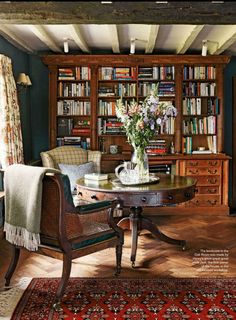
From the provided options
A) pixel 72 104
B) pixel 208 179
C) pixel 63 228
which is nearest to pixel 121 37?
pixel 72 104

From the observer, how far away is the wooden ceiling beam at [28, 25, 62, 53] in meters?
4.34

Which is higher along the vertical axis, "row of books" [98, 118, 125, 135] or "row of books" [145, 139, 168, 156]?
"row of books" [98, 118, 125, 135]

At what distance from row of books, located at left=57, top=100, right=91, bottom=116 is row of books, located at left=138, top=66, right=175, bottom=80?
0.86 metres

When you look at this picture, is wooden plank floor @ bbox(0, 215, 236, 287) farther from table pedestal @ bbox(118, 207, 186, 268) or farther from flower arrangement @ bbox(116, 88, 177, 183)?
flower arrangement @ bbox(116, 88, 177, 183)

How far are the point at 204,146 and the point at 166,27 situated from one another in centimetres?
203

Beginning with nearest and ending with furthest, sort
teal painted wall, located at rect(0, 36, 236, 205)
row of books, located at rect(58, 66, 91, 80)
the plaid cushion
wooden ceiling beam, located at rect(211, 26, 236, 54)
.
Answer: wooden ceiling beam, located at rect(211, 26, 236, 54)
the plaid cushion
row of books, located at rect(58, 66, 91, 80)
teal painted wall, located at rect(0, 36, 236, 205)

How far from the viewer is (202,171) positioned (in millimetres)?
5449

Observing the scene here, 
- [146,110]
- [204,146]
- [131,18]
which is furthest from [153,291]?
[204,146]

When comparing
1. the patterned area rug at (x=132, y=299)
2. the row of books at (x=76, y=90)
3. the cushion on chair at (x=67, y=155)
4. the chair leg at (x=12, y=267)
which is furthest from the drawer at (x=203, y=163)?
the chair leg at (x=12, y=267)

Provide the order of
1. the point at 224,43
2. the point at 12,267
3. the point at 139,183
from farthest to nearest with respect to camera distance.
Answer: the point at 224,43 < the point at 139,183 < the point at 12,267

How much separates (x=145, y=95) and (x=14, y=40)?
192cm

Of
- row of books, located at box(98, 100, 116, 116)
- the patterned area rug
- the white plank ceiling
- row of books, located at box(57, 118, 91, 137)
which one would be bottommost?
the patterned area rug

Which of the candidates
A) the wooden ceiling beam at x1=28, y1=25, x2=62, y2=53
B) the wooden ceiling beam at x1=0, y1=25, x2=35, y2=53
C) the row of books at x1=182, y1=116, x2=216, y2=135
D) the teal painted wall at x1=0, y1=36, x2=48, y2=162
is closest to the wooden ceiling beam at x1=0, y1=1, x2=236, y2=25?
the wooden ceiling beam at x1=28, y1=25, x2=62, y2=53

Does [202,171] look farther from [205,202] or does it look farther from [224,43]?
[224,43]
